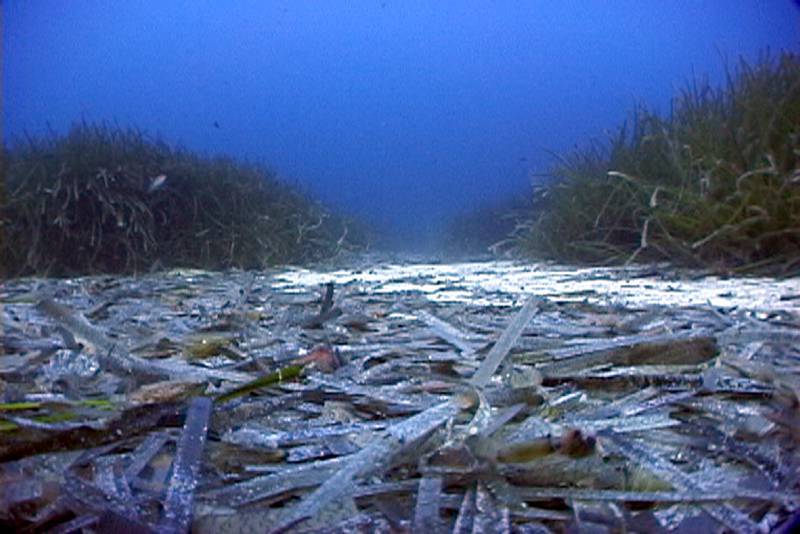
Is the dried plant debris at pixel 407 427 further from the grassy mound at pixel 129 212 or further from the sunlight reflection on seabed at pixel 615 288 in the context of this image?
the grassy mound at pixel 129 212

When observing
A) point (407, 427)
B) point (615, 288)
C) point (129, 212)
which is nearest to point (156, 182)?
point (129, 212)

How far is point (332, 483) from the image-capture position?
25.3 inches

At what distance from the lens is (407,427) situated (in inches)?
30.1

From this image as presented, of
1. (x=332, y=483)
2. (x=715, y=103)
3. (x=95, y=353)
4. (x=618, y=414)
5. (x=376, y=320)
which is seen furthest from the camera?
(x=715, y=103)

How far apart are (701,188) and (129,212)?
3.12 metres

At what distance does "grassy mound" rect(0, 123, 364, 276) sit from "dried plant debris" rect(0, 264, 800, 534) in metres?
2.49

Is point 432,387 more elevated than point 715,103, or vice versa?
point 715,103

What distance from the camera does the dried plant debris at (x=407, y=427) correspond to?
59 centimetres

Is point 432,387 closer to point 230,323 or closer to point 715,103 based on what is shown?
point 230,323

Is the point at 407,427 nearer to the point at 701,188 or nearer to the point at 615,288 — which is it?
the point at 615,288

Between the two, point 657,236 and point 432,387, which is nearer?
point 432,387

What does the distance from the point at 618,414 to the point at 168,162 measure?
425cm

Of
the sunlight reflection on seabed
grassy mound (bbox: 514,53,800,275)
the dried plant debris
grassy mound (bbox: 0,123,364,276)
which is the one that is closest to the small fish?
grassy mound (bbox: 0,123,364,276)

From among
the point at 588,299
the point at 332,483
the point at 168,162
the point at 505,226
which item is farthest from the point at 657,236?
the point at 505,226
